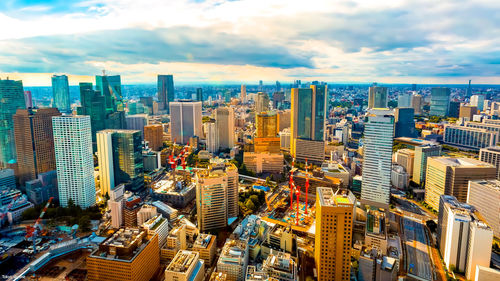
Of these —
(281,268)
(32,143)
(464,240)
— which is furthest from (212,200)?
(32,143)

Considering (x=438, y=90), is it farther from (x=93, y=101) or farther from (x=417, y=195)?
(x=93, y=101)

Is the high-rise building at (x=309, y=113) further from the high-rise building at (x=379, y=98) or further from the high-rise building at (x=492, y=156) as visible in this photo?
the high-rise building at (x=379, y=98)

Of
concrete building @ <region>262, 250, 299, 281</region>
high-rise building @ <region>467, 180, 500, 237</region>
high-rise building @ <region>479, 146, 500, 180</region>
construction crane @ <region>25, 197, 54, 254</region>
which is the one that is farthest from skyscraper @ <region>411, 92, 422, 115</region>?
construction crane @ <region>25, 197, 54, 254</region>

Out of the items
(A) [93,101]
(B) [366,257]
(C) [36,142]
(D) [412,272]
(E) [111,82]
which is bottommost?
(D) [412,272]

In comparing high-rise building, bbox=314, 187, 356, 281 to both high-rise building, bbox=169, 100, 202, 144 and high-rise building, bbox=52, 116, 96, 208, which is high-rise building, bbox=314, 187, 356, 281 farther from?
high-rise building, bbox=169, 100, 202, 144

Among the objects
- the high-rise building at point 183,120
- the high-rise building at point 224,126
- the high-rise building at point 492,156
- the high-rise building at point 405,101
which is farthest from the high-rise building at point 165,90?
the high-rise building at point 492,156

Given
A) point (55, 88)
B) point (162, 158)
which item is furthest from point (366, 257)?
point (55, 88)
